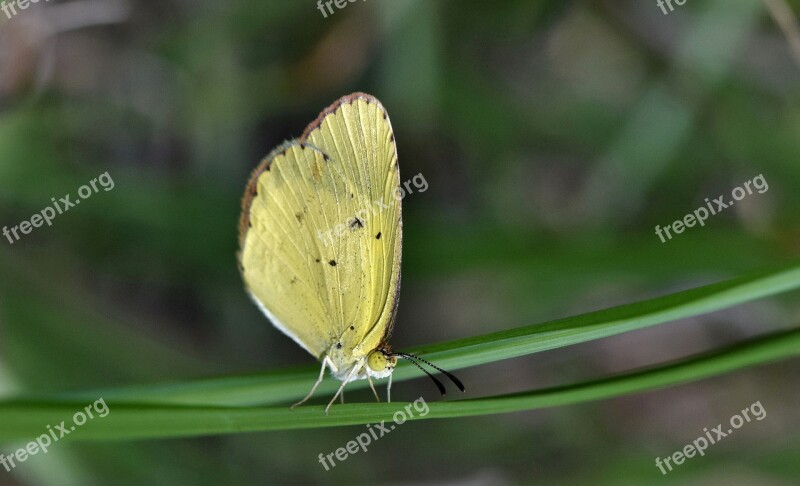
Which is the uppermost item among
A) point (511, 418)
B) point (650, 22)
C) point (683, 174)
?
point (650, 22)

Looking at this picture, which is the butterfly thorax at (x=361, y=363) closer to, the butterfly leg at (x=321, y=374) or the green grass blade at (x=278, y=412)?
the butterfly leg at (x=321, y=374)

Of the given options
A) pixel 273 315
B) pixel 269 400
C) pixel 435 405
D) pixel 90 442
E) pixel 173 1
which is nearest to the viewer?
pixel 435 405

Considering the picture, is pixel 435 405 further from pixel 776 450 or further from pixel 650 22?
pixel 650 22

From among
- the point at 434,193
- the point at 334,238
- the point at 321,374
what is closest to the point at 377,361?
the point at 321,374

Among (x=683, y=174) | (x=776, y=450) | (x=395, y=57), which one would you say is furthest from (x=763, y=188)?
(x=395, y=57)

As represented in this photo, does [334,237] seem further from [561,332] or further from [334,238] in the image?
[561,332]
